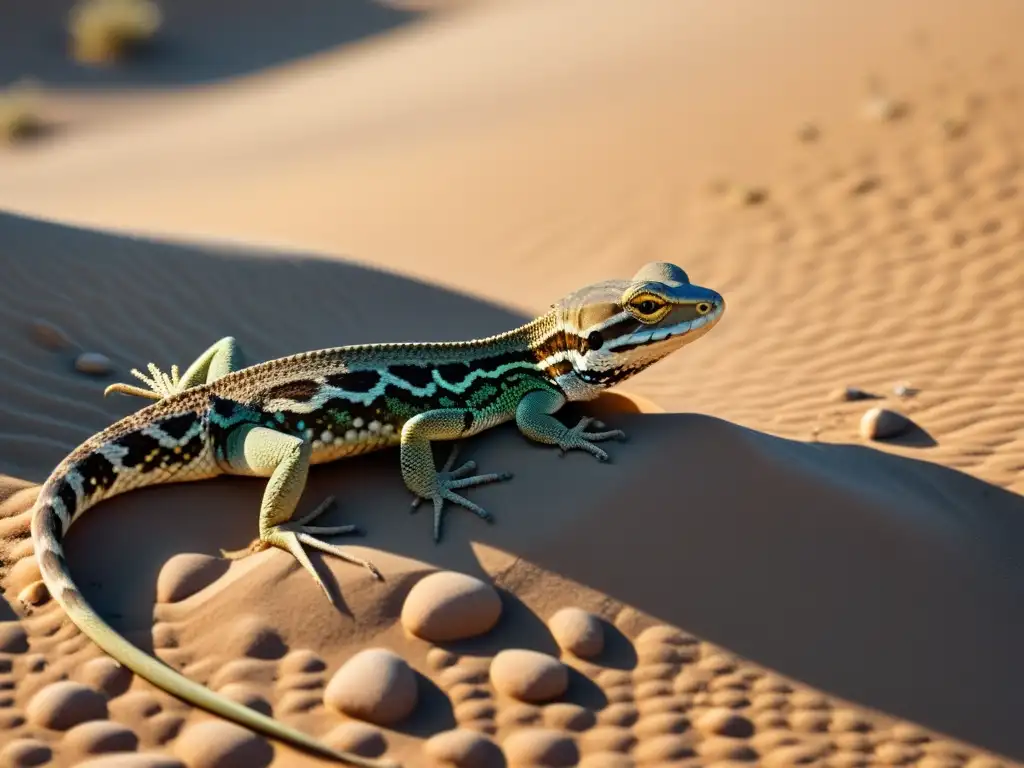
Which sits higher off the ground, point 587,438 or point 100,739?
point 587,438

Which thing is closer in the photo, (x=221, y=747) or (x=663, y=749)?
(x=221, y=747)

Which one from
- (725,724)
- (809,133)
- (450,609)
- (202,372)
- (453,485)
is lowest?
(725,724)

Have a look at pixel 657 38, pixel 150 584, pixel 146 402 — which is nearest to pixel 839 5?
pixel 657 38

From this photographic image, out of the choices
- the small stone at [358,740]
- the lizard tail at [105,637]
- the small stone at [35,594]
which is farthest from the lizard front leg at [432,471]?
the small stone at [35,594]

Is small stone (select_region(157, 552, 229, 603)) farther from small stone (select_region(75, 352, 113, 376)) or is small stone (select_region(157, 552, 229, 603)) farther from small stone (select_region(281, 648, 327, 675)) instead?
small stone (select_region(75, 352, 113, 376))

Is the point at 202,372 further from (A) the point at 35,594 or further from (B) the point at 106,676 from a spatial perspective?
(B) the point at 106,676

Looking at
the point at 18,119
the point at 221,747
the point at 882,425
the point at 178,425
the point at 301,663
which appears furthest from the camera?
the point at 18,119

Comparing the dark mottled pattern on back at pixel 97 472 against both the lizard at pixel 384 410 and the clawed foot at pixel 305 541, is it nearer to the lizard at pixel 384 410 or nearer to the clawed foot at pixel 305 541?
the lizard at pixel 384 410

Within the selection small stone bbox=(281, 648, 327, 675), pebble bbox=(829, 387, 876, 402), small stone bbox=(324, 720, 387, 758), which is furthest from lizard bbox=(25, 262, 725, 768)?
pebble bbox=(829, 387, 876, 402)

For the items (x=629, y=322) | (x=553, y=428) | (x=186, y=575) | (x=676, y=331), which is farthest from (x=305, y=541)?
(x=676, y=331)
